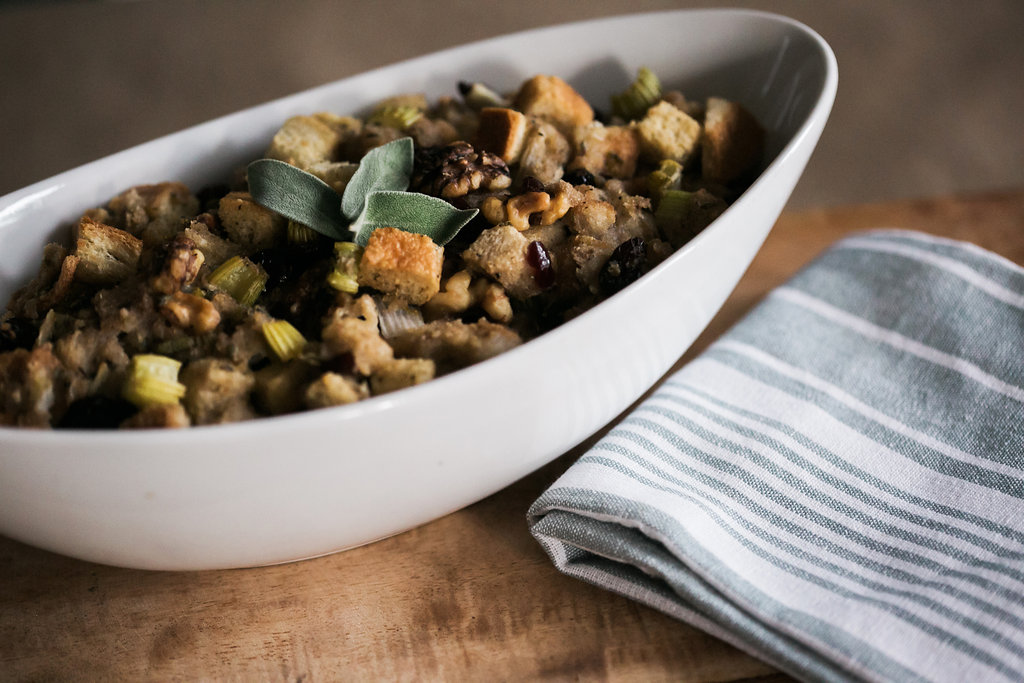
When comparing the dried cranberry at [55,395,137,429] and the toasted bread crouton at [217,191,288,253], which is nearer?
the dried cranberry at [55,395,137,429]

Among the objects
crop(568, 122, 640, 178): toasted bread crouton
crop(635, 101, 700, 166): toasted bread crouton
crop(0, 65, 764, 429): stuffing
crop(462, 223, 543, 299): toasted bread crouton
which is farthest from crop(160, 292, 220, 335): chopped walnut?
crop(635, 101, 700, 166): toasted bread crouton

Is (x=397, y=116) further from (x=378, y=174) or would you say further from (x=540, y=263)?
(x=540, y=263)

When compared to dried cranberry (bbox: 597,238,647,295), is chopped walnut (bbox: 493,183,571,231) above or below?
above

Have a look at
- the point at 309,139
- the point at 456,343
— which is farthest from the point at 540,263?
the point at 309,139

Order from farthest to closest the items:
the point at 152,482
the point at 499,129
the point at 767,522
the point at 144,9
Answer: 1. the point at 144,9
2. the point at 499,129
3. the point at 767,522
4. the point at 152,482

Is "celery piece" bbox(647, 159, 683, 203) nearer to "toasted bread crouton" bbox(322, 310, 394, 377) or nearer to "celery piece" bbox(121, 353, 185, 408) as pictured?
"toasted bread crouton" bbox(322, 310, 394, 377)

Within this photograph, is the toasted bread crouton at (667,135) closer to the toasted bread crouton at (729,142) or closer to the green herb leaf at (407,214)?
the toasted bread crouton at (729,142)

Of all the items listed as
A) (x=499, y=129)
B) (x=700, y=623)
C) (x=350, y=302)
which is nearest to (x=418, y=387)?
(x=350, y=302)

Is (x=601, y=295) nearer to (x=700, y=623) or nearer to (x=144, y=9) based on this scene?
(x=700, y=623)
